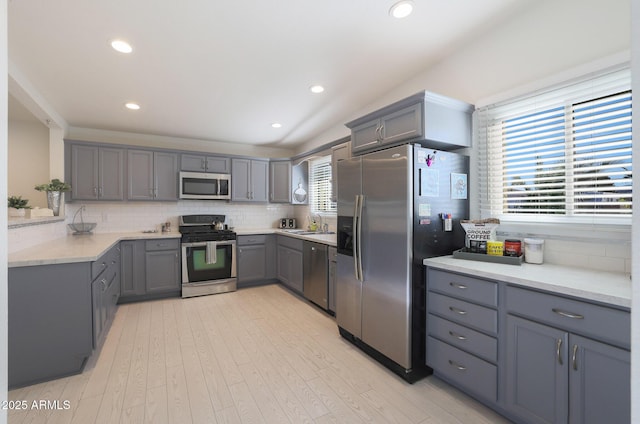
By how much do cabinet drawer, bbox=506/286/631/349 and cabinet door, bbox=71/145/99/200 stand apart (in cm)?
496

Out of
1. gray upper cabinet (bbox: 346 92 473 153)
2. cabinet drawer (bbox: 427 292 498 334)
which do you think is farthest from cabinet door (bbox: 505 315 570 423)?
gray upper cabinet (bbox: 346 92 473 153)

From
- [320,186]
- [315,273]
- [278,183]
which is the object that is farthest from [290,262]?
[278,183]

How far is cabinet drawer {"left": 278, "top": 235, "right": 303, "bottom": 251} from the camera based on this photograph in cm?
409

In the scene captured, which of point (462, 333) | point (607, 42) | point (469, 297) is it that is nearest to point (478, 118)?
point (607, 42)

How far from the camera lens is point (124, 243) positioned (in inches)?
153

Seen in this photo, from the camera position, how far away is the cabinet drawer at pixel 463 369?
1.78m

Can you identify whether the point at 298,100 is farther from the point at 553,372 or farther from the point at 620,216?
the point at 553,372

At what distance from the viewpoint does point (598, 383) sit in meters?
1.35

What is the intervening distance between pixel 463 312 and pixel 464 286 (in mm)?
173

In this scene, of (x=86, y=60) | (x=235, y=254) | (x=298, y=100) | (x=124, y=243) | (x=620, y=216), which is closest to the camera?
(x=620, y=216)

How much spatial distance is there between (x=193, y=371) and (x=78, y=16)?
2654mm

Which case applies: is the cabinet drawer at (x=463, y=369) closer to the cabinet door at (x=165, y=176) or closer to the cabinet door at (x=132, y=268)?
the cabinet door at (x=132, y=268)

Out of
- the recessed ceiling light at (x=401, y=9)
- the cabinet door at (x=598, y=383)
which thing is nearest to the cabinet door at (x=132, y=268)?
the recessed ceiling light at (x=401, y=9)

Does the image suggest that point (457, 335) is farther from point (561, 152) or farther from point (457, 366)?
point (561, 152)
